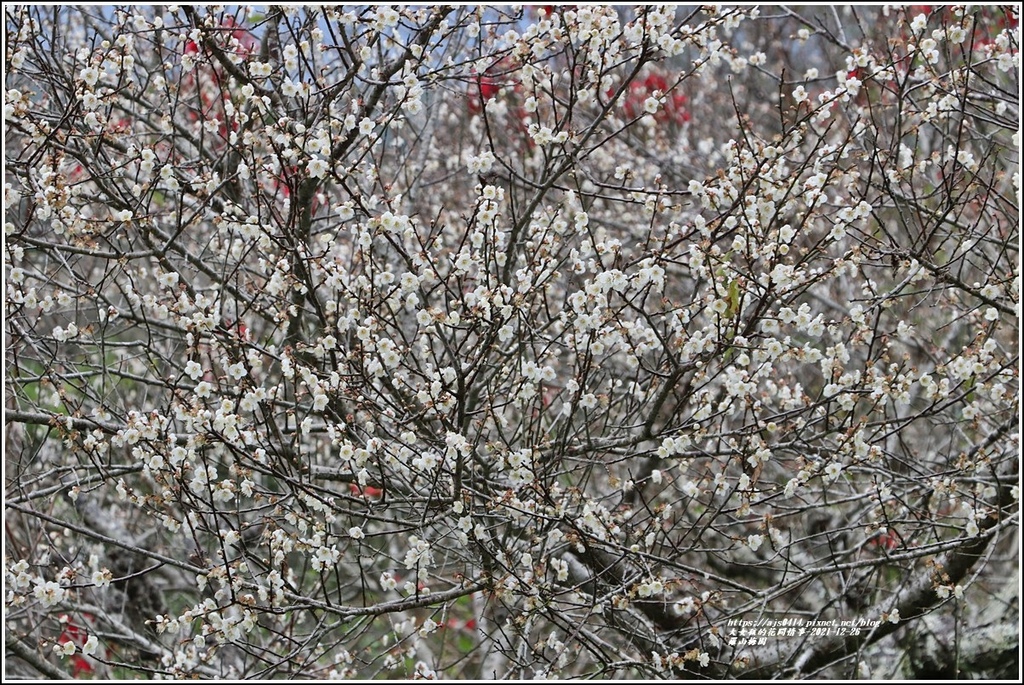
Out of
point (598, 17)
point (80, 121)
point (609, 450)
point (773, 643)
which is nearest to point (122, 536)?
point (80, 121)

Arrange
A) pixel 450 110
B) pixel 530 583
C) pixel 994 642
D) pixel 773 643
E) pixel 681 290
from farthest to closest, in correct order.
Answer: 1. pixel 450 110
2. pixel 681 290
3. pixel 994 642
4. pixel 773 643
5. pixel 530 583

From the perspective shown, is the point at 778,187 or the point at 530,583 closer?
the point at 530,583

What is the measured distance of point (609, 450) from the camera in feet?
11.2

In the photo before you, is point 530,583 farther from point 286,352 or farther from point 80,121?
point 80,121

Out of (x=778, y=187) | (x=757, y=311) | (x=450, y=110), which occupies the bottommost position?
→ (x=757, y=311)

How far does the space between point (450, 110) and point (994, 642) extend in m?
5.20

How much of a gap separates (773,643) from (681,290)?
319 centimetres

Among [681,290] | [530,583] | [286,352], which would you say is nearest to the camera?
[530,583]

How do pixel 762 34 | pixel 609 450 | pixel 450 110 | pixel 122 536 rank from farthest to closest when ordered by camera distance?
pixel 762 34 < pixel 450 110 < pixel 122 536 < pixel 609 450

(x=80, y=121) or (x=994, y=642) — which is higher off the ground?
(x=80, y=121)

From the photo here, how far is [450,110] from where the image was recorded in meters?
7.30

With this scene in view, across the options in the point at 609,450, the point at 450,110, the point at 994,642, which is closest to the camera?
the point at 609,450

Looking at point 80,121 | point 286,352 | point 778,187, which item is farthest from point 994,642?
point 80,121

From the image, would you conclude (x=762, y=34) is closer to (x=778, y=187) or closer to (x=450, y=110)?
(x=450, y=110)
